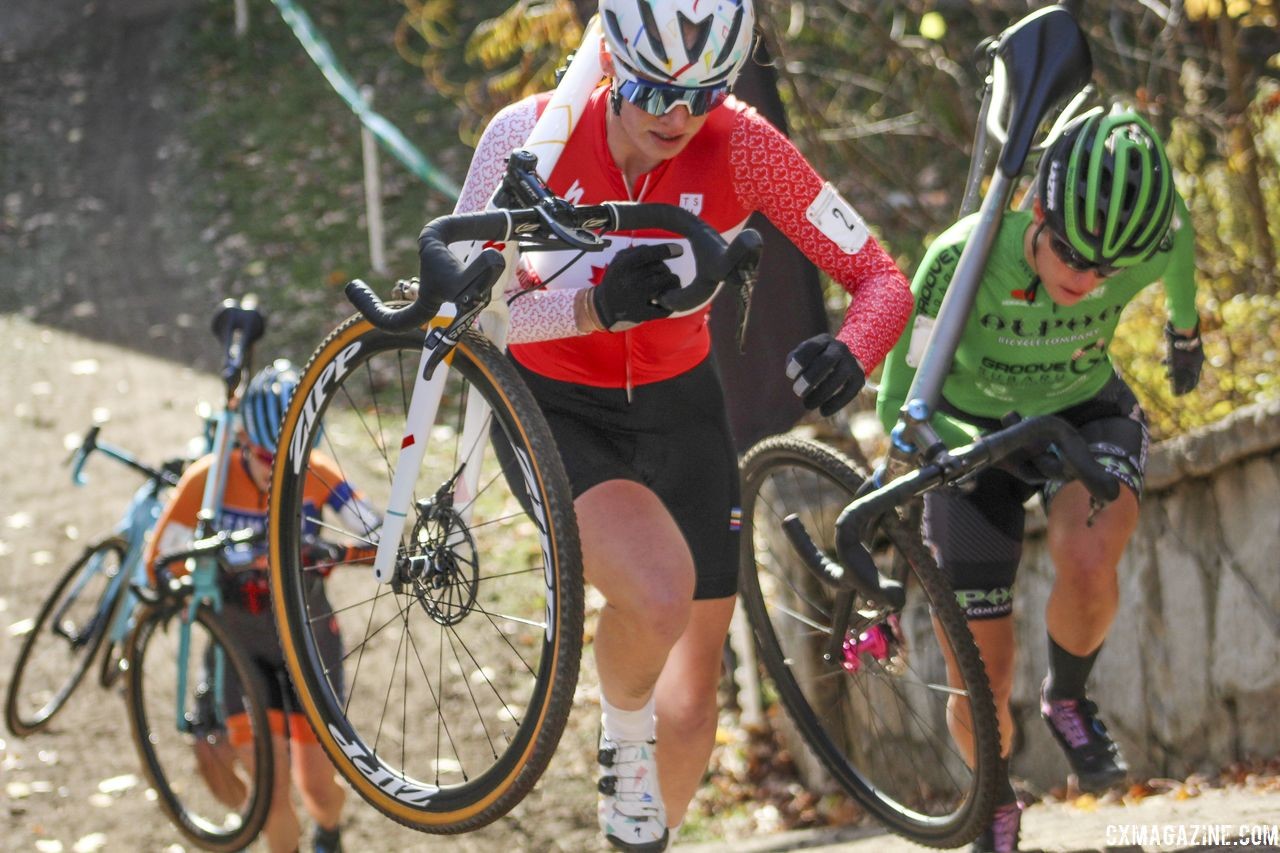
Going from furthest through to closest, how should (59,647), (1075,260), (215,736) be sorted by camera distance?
1. (59,647)
2. (215,736)
3. (1075,260)

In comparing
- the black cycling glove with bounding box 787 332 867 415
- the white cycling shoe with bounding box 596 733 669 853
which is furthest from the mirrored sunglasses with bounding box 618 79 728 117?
the white cycling shoe with bounding box 596 733 669 853

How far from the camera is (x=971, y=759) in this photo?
4.11m

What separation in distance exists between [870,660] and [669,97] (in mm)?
1823

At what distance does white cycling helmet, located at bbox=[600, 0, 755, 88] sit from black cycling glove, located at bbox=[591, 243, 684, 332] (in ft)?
1.27

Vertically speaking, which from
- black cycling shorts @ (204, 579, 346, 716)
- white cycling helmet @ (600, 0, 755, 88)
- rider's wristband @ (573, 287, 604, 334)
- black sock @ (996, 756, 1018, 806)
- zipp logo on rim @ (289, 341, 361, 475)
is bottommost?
black sock @ (996, 756, 1018, 806)

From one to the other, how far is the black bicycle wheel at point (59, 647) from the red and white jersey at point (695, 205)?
394cm

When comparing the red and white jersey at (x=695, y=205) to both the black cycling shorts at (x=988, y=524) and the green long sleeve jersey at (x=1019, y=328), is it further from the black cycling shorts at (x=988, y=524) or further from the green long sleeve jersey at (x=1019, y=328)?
the black cycling shorts at (x=988, y=524)

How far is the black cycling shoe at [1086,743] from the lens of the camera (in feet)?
12.8

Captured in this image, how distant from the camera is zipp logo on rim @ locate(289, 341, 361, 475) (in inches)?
143

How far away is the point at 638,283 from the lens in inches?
134

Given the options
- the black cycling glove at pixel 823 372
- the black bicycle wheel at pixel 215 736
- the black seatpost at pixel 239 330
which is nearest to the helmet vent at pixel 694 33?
the black cycling glove at pixel 823 372

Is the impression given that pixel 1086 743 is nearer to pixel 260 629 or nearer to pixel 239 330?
pixel 260 629

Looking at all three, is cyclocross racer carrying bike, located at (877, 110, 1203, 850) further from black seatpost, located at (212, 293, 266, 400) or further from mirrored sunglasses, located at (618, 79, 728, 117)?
black seatpost, located at (212, 293, 266, 400)

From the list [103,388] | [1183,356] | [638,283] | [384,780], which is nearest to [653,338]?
[638,283]
